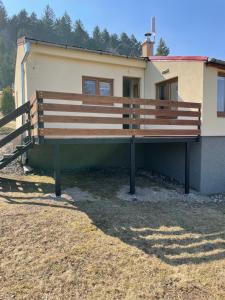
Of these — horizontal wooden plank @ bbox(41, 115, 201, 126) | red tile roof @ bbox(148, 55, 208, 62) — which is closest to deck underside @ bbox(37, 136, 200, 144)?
horizontal wooden plank @ bbox(41, 115, 201, 126)

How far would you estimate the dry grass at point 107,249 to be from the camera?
11.3 feet

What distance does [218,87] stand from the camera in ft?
28.9

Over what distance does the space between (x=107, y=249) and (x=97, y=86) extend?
729cm

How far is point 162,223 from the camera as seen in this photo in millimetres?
5594

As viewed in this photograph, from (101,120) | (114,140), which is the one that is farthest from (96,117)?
(114,140)

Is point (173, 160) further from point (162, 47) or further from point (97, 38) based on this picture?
Answer: point (97, 38)

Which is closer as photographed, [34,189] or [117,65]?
[34,189]

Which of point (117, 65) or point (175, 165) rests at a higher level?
point (117, 65)

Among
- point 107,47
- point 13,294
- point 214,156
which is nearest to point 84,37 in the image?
point 107,47

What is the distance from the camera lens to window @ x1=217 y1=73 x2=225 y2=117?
8798mm

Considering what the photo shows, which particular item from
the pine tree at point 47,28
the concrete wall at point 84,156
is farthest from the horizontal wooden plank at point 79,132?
the pine tree at point 47,28

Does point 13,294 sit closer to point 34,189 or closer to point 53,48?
point 34,189

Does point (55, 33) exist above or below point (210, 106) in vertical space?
above

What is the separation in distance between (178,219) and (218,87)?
5269mm
